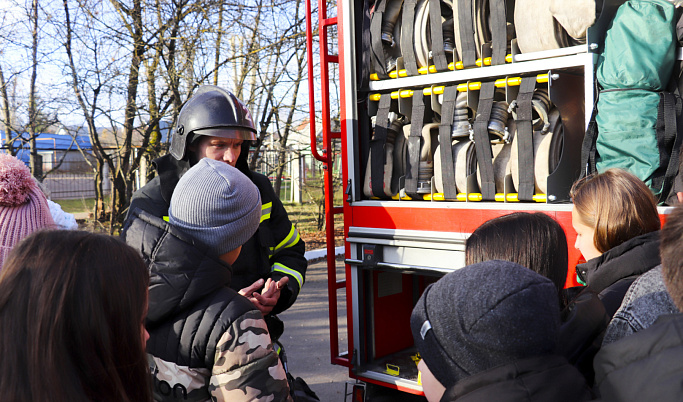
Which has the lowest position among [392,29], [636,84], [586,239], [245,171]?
[586,239]

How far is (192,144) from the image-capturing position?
9.38 feet

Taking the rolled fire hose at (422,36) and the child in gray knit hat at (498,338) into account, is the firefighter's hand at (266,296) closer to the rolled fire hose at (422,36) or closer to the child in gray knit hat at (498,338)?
the child in gray knit hat at (498,338)

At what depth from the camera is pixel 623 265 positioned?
1.91 m

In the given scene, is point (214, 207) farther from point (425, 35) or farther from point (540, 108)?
point (425, 35)

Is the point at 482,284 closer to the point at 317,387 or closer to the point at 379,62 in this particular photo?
the point at 379,62

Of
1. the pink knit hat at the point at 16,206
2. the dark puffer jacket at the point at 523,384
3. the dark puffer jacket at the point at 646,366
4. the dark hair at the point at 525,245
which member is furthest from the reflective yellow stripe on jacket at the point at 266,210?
the dark puffer jacket at the point at 646,366

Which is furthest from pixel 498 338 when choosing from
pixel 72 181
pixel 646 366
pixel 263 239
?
pixel 72 181

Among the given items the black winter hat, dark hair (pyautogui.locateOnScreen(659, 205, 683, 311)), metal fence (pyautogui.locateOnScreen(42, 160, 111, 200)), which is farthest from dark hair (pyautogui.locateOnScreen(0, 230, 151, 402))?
metal fence (pyautogui.locateOnScreen(42, 160, 111, 200))

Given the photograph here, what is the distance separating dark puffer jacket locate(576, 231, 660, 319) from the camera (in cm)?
187

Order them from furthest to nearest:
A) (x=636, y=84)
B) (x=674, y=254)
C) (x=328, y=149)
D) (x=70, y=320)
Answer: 1. (x=328, y=149)
2. (x=636, y=84)
3. (x=674, y=254)
4. (x=70, y=320)

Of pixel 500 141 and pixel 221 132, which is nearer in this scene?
pixel 221 132

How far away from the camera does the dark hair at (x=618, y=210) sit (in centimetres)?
195

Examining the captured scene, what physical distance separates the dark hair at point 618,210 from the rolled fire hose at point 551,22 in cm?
112

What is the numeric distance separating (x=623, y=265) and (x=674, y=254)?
793 mm
